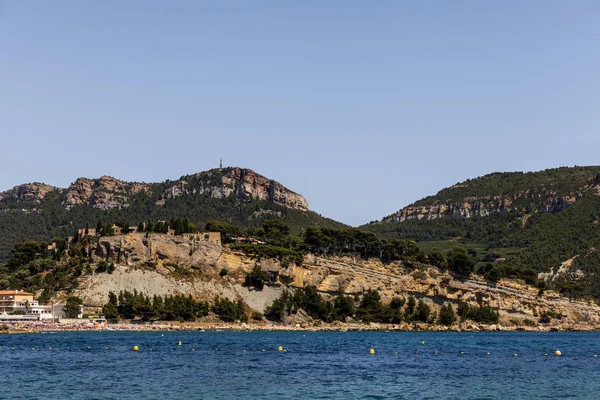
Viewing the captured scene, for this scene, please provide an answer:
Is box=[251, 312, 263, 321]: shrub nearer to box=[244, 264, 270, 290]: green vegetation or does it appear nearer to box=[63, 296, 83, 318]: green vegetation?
box=[244, 264, 270, 290]: green vegetation

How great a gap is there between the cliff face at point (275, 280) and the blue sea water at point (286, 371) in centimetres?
3853

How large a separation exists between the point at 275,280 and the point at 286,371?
2858 inches

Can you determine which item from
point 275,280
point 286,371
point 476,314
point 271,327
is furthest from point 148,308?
point 286,371

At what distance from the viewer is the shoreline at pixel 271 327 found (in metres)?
95.8

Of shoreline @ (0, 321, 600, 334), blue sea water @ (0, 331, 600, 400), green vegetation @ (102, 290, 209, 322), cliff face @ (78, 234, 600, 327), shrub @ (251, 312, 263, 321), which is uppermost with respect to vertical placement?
cliff face @ (78, 234, 600, 327)

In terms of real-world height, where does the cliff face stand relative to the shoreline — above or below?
above

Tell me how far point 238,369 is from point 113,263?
6857 cm

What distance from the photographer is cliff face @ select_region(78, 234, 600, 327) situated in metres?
113

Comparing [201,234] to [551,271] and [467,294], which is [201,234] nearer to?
[467,294]

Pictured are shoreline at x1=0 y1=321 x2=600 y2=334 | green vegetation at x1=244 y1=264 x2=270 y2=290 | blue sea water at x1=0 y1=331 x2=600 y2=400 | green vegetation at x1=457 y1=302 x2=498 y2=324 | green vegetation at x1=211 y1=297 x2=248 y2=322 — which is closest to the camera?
blue sea water at x1=0 y1=331 x2=600 y2=400

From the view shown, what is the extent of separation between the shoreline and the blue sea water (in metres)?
20.3

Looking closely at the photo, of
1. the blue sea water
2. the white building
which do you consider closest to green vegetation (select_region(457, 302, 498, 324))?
the blue sea water

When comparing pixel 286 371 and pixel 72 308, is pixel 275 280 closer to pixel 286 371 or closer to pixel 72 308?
pixel 72 308

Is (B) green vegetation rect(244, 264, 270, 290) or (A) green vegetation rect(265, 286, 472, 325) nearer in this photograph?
(A) green vegetation rect(265, 286, 472, 325)
